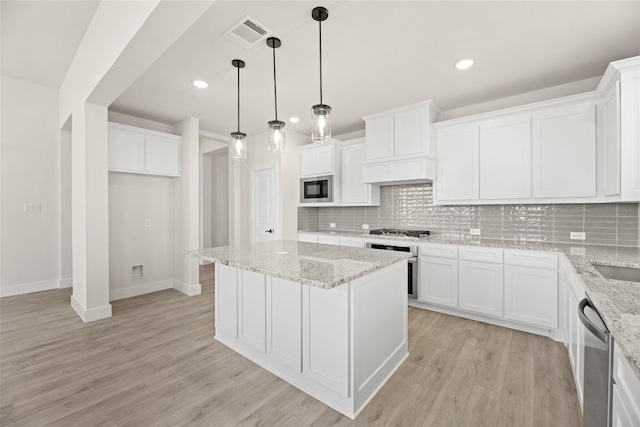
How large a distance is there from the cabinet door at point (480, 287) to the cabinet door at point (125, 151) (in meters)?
4.47

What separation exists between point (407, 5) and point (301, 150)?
321cm

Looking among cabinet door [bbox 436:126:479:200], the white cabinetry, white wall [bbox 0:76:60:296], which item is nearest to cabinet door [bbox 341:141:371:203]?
cabinet door [bbox 436:126:479:200]

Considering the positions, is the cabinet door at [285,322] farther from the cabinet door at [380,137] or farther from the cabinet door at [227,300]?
the cabinet door at [380,137]

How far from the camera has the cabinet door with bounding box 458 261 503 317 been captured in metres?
2.99

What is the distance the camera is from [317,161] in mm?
4738

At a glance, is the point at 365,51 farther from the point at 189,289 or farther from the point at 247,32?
the point at 189,289

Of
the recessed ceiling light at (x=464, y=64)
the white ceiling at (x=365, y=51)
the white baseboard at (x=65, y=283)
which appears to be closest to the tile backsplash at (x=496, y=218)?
the white ceiling at (x=365, y=51)

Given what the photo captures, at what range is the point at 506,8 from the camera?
6.24 feet

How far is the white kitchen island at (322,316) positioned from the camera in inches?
68.7

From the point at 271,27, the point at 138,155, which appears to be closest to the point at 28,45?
the point at 138,155

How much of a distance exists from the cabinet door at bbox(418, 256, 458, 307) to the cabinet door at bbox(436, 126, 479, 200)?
837mm

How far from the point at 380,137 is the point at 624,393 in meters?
3.39

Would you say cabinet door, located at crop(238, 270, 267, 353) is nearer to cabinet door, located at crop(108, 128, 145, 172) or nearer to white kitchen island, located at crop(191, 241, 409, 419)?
white kitchen island, located at crop(191, 241, 409, 419)

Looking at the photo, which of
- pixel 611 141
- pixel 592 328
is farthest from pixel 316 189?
pixel 592 328
